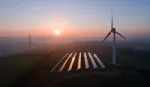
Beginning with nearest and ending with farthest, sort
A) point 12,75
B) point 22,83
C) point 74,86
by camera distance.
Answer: point 74,86 < point 22,83 < point 12,75

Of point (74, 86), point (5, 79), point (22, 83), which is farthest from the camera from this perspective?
point (5, 79)

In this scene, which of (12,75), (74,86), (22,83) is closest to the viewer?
(74,86)

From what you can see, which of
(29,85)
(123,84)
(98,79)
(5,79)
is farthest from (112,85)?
(5,79)

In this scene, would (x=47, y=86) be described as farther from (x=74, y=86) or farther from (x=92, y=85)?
(x=92, y=85)

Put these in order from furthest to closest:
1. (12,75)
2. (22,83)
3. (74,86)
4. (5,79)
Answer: (12,75)
(5,79)
(22,83)
(74,86)

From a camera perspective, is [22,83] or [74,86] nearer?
[74,86]

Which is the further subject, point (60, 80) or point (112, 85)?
point (60, 80)

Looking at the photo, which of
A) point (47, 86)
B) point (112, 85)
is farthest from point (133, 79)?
point (47, 86)

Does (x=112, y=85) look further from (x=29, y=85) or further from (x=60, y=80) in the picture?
(x=29, y=85)
